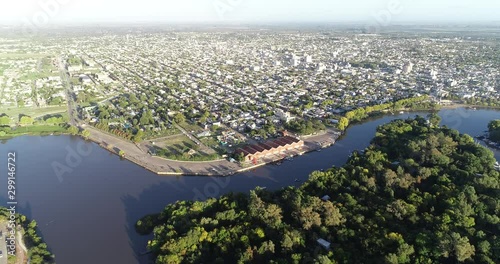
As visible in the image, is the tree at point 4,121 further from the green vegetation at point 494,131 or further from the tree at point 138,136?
the green vegetation at point 494,131

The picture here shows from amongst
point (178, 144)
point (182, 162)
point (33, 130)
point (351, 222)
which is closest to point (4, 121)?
point (33, 130)

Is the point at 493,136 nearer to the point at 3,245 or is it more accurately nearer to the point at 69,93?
the point at 3,245

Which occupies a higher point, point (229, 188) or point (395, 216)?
point (395, 216)

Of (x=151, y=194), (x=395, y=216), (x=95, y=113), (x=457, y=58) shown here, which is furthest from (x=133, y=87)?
(x=457, y=58)

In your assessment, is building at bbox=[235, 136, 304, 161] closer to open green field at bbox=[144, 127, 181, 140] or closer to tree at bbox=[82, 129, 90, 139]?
open green field at bbox=[144, 127, 181, 140]

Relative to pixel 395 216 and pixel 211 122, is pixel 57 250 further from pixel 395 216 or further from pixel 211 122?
pixel 211 122

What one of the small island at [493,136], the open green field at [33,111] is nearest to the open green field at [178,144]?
the open green field at [33,111]
